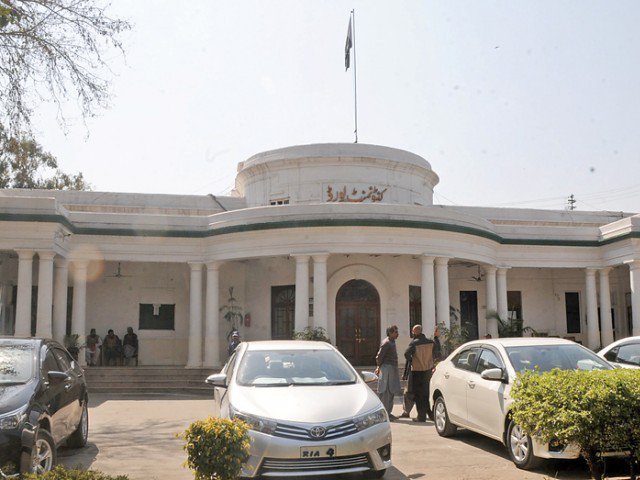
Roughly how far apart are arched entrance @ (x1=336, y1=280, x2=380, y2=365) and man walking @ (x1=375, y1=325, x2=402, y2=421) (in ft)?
26.6

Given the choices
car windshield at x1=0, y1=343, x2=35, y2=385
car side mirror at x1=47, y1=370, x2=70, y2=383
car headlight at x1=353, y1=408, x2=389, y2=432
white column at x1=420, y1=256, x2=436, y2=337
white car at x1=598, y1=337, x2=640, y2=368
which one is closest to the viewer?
car headlight at x1=353, y1=408, x2=389, y2=432

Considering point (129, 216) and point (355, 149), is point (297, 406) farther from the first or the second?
point (355, 149)

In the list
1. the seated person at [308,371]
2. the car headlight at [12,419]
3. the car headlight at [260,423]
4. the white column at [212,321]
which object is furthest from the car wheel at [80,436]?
the white column at [212,321]

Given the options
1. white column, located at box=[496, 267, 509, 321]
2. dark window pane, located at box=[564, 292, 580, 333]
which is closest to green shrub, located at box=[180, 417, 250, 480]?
white column, located at box=[496, 267, 509, 321]

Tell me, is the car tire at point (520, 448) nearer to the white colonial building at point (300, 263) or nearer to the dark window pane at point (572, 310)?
the white colonial building at point (300, 263)

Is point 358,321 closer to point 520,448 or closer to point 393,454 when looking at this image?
point 393,454

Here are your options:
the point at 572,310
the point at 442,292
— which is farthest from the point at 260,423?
the point at 572,310

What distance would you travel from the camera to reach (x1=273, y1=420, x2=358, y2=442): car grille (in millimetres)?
6332

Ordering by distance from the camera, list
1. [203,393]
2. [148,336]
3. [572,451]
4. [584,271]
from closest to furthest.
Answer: [572,451], [203,393], [148,336], [584,271]

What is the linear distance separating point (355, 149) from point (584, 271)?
9.74 meters

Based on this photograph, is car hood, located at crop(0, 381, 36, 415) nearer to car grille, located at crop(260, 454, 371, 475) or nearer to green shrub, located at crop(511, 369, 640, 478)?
car grille, located at crop(260, 454, 371, 475)

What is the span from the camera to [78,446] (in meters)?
9.06

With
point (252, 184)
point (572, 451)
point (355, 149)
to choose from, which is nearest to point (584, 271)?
point (355, 149)

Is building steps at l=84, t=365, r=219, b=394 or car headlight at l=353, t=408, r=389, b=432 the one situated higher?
car headlight at l=353, t=408, r=389, b=432
